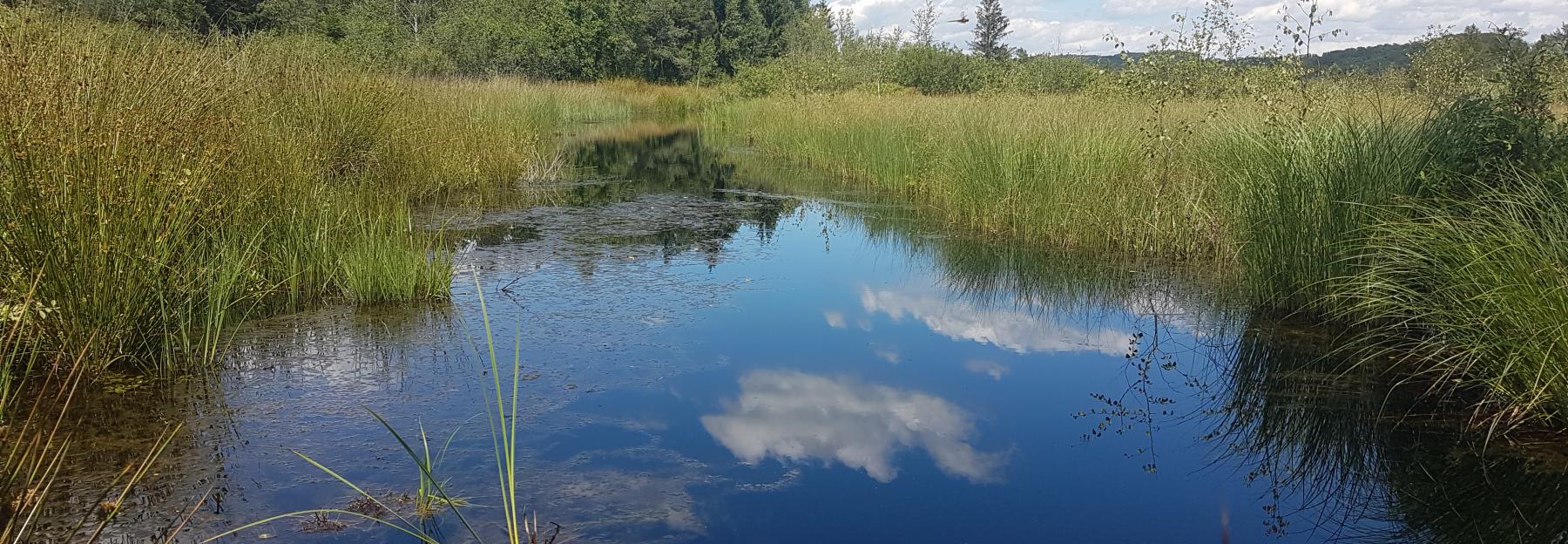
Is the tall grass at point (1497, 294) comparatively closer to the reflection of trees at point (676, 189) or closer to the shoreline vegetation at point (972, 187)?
the shoreline vegetation at point (972, 187)

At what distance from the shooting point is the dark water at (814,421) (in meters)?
3.24

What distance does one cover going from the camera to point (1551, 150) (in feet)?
15.1

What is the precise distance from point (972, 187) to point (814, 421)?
509cm

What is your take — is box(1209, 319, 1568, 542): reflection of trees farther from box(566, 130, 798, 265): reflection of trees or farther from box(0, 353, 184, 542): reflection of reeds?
box(566, 130, 798, 265): reflection of trees

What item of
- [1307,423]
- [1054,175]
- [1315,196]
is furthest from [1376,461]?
[1054,175]

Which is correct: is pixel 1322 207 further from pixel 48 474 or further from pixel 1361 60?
pixel 1361 60

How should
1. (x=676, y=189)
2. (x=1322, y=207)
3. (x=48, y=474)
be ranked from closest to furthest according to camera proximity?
(x=48, y=474)
(x=1322, y=207)
(x=676, y=189)

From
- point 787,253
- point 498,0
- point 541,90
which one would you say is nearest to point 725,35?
point 498,0

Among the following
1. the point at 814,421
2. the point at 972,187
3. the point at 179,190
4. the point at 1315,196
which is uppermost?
the point at 179,190

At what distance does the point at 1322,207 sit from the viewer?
528 centimetres

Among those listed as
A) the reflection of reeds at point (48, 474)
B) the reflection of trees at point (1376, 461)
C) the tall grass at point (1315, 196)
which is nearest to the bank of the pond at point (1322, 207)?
the tall grass at point (1315, 196)

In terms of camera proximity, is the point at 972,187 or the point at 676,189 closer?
the point at 972,187

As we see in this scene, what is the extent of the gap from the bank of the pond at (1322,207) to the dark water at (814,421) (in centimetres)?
31

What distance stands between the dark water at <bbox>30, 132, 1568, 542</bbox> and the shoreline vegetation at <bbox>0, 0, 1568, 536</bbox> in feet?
0.91
